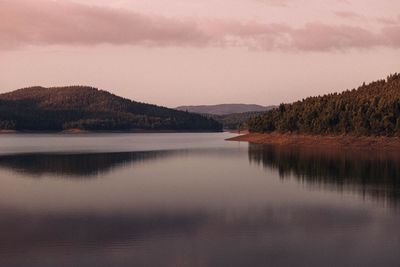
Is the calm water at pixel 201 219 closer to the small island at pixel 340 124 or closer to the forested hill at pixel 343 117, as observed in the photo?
the small island at pixel 340 124

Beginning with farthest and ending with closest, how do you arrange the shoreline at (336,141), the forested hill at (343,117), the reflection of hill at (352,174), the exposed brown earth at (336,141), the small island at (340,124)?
1. the forested hill at (343,117)
2. the small island at (340,124)
3. the shoreline at (336,141)
4. the exposed brown earth at (336,141)
5. the reflection of hill at (352,174)

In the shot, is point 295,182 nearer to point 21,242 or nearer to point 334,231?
point 334,231

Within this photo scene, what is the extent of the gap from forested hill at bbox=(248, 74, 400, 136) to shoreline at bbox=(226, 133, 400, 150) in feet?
6.81

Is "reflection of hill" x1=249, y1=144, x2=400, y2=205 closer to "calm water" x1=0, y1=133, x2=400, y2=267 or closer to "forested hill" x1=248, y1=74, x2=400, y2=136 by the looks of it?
"calm water" x1=0, y1=133, x2=400, y2=267

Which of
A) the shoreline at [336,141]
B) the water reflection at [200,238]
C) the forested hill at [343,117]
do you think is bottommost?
the water reflection at [200,238]

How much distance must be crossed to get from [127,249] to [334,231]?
14.8m

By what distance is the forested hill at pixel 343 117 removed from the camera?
139625mm

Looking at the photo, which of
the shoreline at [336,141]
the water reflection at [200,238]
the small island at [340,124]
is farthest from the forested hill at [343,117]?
the water reflection at [200,238]

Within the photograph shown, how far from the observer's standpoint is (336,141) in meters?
146

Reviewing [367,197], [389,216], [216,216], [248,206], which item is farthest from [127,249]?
[367,197]

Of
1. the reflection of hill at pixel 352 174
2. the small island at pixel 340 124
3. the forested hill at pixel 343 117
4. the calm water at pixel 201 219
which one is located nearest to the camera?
the calm water at pixel 201 219

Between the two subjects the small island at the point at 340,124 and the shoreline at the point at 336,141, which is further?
the small island at the point at 340,124

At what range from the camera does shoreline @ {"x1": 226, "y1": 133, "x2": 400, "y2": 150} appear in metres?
134

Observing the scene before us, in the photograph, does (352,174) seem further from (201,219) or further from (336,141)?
(336,141)
